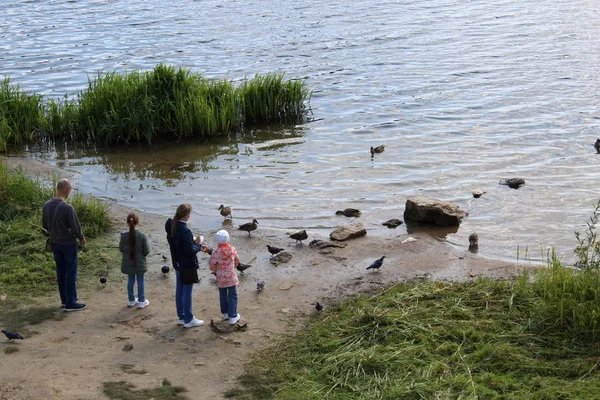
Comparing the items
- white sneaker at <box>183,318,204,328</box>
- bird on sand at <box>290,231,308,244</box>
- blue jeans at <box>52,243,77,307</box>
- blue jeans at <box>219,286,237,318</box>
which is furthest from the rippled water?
white sneaker at <box>183,318,204,328</box>

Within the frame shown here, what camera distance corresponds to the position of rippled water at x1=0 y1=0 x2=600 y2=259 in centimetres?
1611

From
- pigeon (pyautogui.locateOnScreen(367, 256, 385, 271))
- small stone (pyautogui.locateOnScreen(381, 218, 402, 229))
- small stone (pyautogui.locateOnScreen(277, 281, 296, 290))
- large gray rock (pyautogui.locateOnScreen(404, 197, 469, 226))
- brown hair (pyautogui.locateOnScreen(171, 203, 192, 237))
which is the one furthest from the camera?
small stone (pyautogui.locateOnScreen(381, 218, 402, 229))

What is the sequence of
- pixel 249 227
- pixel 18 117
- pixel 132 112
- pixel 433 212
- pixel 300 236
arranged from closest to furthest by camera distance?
pixel 300 236
pixel 249 227
pixel 433 212
pixel 132 112
pixel 18 117

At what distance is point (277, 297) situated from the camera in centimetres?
1142

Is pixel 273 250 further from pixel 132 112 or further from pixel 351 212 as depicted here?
pixel 132 112

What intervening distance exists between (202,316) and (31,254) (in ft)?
11.6

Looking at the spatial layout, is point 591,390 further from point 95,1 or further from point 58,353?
point 95,1

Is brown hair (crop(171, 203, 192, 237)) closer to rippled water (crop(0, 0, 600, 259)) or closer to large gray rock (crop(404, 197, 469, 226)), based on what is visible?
rippled water (crop(0, 0, 600, 259))

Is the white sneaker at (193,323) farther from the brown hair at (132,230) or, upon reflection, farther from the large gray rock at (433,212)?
the large gray rock at (433,212)

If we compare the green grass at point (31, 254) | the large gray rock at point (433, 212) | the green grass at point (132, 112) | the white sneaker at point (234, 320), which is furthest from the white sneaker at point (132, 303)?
the green grass at point (132, 112)

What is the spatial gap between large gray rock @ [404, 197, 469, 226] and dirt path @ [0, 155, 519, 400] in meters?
0.60

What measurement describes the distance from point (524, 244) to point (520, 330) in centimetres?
485

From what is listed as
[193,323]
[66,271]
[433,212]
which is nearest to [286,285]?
[193,323]

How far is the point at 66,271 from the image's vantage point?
1095 cm
